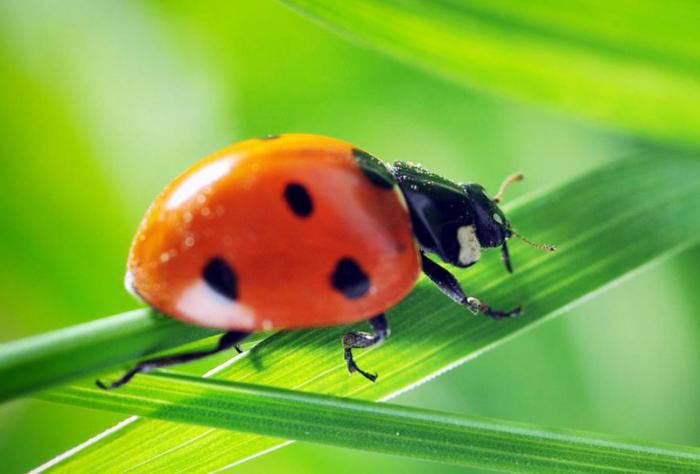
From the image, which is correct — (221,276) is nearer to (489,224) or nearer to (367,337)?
(367,337)

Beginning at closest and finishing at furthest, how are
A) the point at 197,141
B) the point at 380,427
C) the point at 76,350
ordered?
the point at 76,350, the point at 380,427, the point at 197,141

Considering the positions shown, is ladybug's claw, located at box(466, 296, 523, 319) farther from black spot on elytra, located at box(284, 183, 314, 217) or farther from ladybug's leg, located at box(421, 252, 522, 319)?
black spot on elytra, located at box(284, 183, 314, 217)

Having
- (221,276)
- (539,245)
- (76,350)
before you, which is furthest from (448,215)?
(76,350)

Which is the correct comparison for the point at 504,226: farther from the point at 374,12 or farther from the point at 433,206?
the point at 374,12

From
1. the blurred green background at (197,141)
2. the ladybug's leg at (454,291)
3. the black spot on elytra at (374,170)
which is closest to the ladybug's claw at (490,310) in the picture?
the ladybug's leg at (454,291)

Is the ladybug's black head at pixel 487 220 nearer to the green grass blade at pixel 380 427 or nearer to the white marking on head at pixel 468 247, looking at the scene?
the white marking on head at pixel 468 247

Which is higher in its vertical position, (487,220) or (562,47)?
(562,47)

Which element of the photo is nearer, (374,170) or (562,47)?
(562,47)
